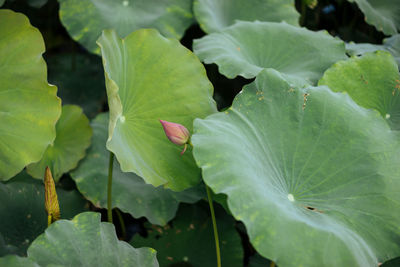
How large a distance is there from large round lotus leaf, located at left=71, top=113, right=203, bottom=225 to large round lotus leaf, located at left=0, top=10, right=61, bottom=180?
10.5 inches

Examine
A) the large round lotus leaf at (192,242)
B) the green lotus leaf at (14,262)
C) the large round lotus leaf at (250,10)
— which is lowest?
the large round lotus leaf at (192,242)

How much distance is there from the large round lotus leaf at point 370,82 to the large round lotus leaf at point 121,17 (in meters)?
0.73

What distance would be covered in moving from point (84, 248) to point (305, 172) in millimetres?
614

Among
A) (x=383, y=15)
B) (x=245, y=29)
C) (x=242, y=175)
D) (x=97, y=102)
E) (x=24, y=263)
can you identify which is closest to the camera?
(x=24, y=263)

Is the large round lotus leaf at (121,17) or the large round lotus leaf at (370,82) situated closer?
the large round lotus leaf at (370,82)

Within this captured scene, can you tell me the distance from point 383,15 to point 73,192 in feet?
5.31

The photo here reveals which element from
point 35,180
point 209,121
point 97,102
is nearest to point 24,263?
point 209,121

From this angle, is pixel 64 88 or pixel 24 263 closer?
pixel 24 263

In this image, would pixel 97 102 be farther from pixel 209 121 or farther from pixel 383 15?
pixel 383 15

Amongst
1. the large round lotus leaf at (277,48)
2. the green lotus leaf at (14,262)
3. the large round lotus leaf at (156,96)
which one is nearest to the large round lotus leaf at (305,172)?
the large round lotus leaf at (156,96)

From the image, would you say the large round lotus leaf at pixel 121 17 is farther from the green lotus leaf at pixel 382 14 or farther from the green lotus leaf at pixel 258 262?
the green lotus leaf at pixel 258 262

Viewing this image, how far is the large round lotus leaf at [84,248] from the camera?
101cm

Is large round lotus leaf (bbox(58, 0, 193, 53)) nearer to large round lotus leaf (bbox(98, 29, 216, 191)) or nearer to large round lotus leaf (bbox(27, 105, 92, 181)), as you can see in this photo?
large round lotus leaf (bbox(27, 105, 92, 181))

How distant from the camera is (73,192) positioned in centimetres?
154
